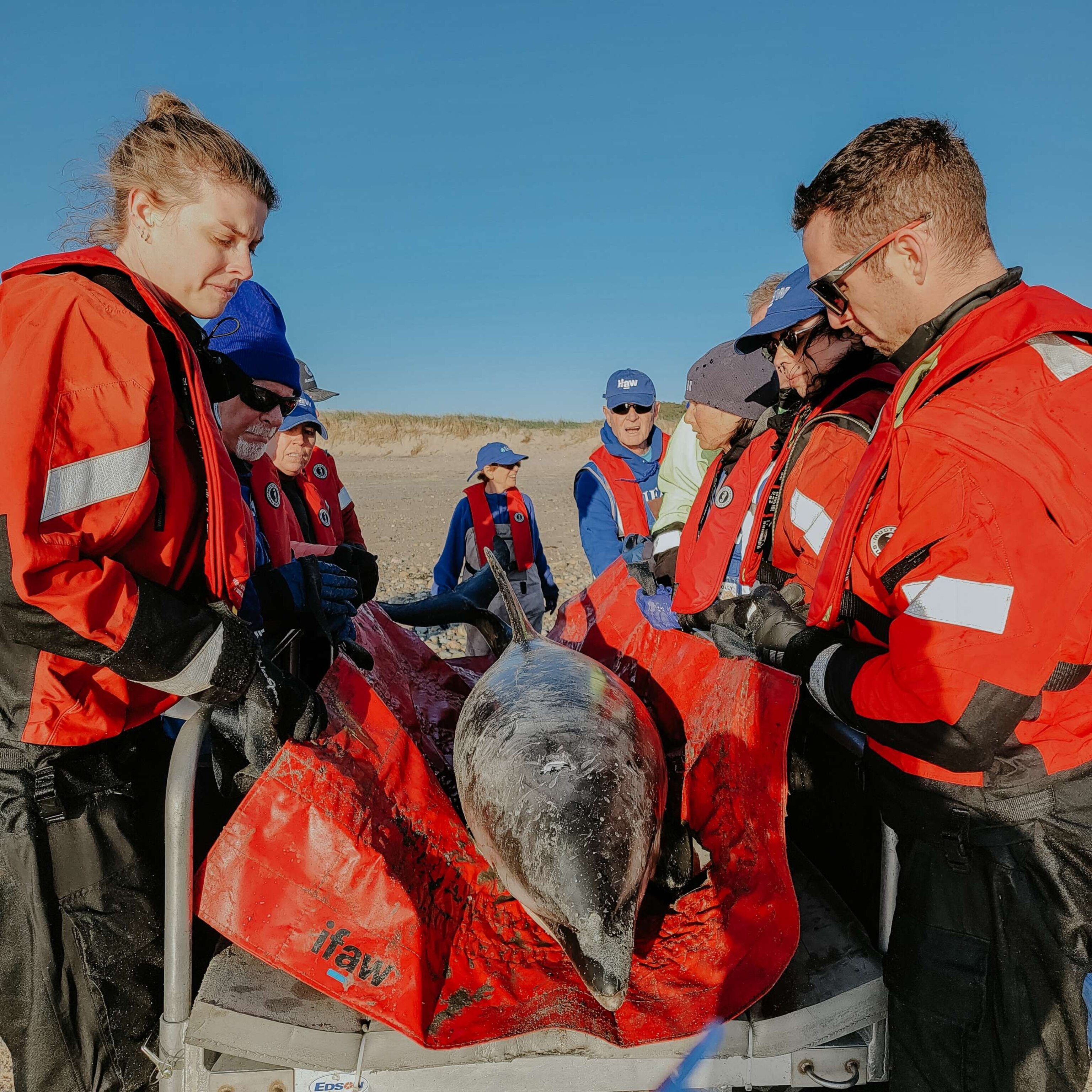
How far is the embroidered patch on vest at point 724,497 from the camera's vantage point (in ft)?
10.9

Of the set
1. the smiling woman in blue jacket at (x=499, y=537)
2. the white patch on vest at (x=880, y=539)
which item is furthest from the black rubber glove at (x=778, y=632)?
the smiling woman in blue jacket at (x=499, y=537)

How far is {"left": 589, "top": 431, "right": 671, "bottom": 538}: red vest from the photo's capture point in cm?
631

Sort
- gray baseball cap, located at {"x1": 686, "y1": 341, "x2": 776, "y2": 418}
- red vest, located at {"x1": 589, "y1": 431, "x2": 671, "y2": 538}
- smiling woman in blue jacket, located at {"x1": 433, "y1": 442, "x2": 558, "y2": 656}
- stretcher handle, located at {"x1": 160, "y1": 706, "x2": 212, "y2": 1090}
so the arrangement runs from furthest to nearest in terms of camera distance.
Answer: smiling woman in blue jacket, located at {"x1": 433, "y1": 442, "x2": 558, "y2": 656}, red vest, located at {"x1": 589, "y1": 431, "x2": 671, "y2": 538}, gray baseball cap, located at {"x1": 686, "y1": 341, "x2": 776, "y2": 418}, stretcher handle, located at {"x1": 160, "y1": 706, "x2": 212, "y2": 1090}

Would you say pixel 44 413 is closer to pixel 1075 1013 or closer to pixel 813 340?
pixel 813 340

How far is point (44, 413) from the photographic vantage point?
1800 millimetres

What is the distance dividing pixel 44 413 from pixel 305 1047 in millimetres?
1632

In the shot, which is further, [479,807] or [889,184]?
[479,807]

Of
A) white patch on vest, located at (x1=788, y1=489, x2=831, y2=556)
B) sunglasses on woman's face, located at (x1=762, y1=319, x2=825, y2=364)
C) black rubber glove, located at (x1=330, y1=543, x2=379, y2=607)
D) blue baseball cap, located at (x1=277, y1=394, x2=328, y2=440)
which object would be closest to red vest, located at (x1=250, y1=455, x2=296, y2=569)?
black rubber glove, located at (x1=330, y1=543, x2=379, y2=607)

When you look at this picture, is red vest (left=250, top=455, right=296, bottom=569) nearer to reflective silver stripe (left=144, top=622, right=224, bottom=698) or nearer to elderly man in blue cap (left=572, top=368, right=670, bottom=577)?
reflective silver stripe (left=144, top=622, right=224, bottom=698)

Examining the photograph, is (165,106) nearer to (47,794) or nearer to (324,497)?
(47,794)

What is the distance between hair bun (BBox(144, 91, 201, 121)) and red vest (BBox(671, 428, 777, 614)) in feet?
7.59

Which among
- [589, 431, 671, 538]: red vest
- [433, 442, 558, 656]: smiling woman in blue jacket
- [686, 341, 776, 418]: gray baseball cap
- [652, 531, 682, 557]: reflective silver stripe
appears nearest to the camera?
[686, 341, 776, 418]: gray baseball cap

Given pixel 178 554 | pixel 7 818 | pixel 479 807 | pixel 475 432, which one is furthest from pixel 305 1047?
pixel 475 432

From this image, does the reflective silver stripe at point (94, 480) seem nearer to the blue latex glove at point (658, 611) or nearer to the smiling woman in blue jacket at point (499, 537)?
the blue latex glove at point (658, 611)
